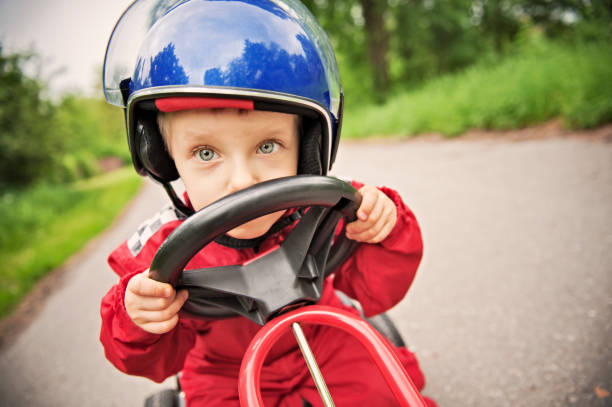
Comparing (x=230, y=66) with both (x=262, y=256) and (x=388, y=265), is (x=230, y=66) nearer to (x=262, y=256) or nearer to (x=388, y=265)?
(x=262, y=256)

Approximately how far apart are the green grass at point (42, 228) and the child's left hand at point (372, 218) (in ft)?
11.7

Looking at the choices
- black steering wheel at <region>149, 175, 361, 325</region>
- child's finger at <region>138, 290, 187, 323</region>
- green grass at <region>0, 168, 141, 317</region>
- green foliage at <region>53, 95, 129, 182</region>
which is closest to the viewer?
black steering wheel at <region>149, 175, 361, 325</region>

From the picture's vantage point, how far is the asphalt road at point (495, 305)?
129 cm

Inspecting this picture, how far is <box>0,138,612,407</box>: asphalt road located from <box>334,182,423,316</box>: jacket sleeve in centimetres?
53

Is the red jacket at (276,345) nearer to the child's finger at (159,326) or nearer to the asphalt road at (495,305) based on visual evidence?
the child's finger at (159,326)

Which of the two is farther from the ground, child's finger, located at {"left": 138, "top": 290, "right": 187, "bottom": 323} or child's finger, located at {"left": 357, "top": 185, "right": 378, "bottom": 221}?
child's finger, located at {"left": 357, "top": 185, "right": 378, "bottom": 221}

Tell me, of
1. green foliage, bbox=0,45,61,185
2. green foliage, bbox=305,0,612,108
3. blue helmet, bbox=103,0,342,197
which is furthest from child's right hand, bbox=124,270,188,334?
green foliage, bbox=305,0,612,108

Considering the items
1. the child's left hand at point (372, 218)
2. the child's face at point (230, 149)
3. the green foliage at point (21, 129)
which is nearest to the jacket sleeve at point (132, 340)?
the child's face at point (230, 149)

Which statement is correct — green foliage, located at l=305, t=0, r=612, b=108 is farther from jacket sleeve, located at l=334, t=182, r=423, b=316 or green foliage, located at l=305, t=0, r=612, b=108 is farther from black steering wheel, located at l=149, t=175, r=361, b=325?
black steering wheel, located at l=149, t=175, r=361, b=325

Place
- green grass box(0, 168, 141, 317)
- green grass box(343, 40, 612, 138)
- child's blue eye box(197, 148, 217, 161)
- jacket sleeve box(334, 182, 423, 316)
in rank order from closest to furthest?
child's blue eye box(197, 148, 217, 161), jacket sleeve box(334, 182, 423, 316), green grass box(343, 40, 612, 138), green grass box(0, 168, 141, 317)

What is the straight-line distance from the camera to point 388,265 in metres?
1.03

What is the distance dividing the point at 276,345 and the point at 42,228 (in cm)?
606

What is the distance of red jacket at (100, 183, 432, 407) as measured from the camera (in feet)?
3.02

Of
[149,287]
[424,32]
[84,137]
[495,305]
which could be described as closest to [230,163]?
[149,287]
